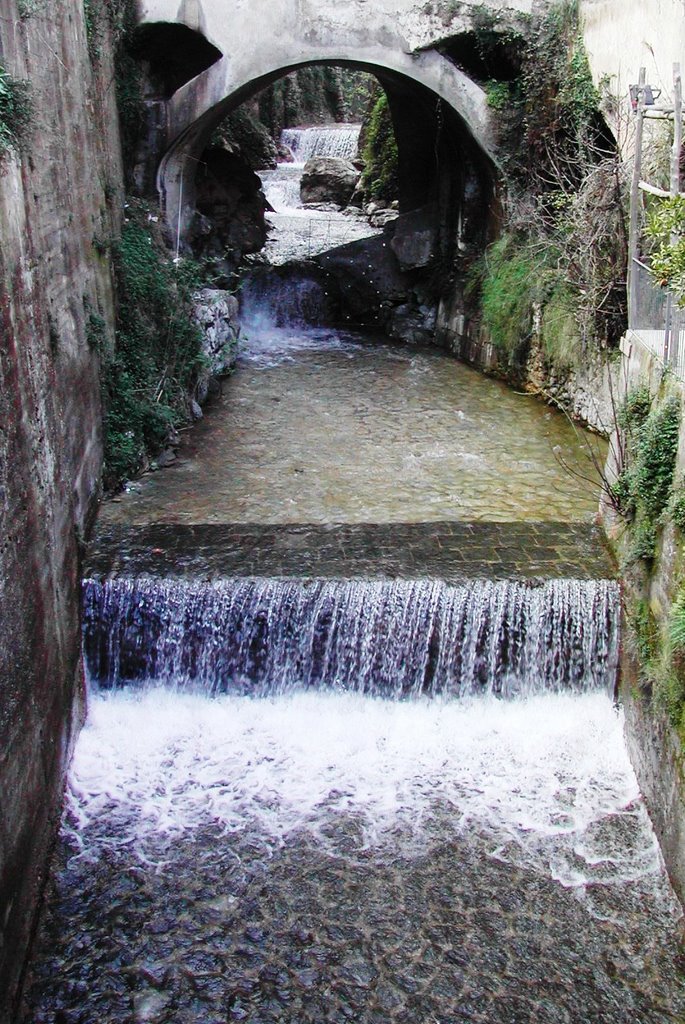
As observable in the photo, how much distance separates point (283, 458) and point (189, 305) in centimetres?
268

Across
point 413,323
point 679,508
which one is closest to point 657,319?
point 679,508

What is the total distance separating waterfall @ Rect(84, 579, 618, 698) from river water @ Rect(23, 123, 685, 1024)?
2cm

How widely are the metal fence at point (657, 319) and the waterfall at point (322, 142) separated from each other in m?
17.3

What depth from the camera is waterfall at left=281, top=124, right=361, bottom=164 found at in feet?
82.9

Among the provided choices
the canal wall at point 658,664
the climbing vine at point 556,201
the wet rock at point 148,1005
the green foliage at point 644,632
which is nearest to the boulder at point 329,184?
the climbing vine at point 556,201

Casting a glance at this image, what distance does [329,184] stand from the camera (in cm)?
2247

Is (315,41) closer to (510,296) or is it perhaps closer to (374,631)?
(510,296)

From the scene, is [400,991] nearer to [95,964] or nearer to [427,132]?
[95,964]

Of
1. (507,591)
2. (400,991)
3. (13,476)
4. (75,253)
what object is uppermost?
(75,253)

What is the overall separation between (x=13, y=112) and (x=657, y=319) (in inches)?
211

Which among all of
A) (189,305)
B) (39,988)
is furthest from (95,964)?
(189,305)

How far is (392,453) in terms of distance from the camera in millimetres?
11320

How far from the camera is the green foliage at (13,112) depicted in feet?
19.9

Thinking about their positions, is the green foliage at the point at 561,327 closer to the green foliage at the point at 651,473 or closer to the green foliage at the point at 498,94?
the green foliage at the point at 498,94
